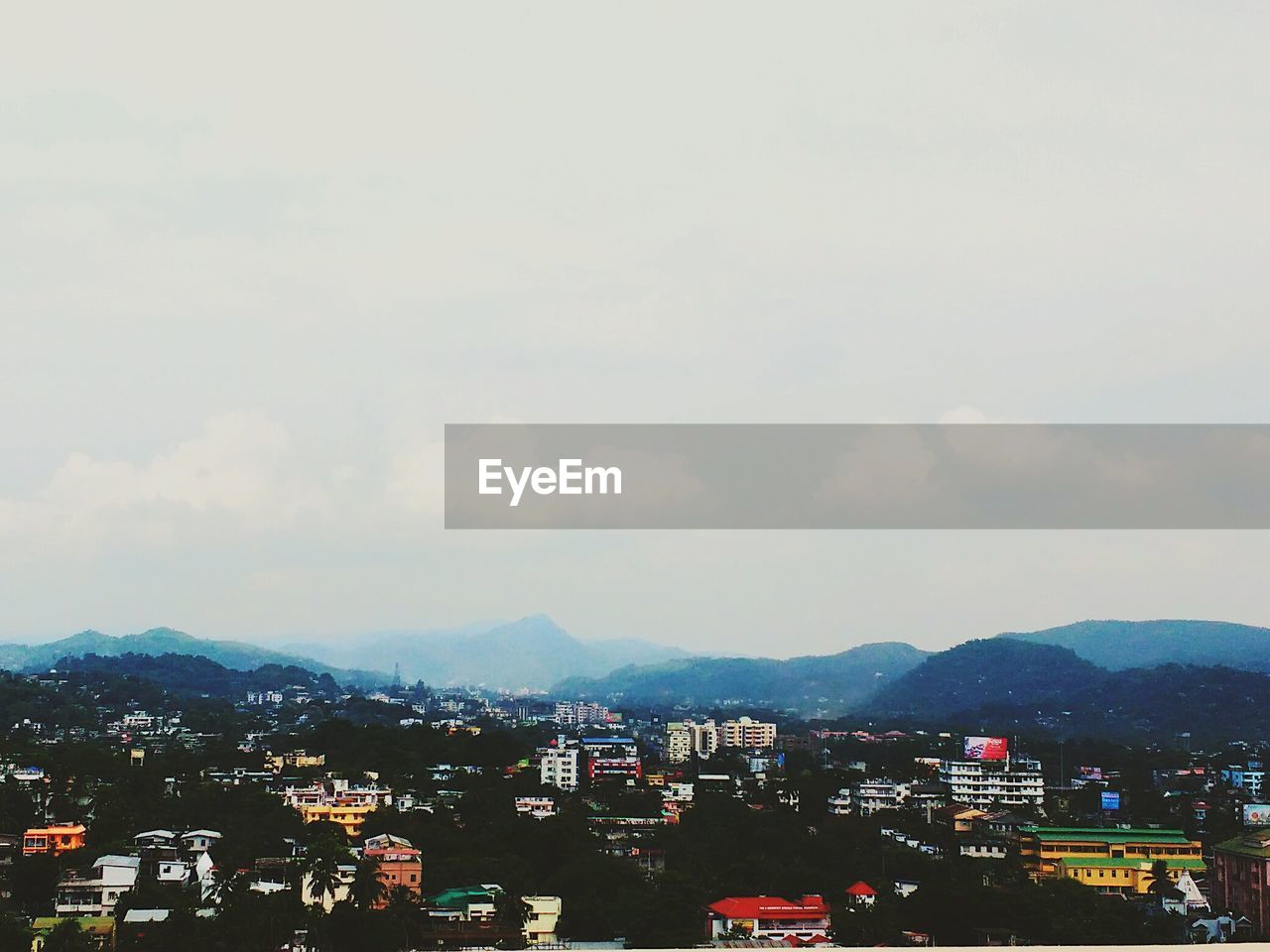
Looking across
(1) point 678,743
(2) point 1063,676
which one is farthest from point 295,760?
(2) point 1063,676

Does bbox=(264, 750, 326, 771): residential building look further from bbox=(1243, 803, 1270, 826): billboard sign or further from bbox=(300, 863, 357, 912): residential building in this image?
bbox=(1243, 803, 1270, 826): billboard sign

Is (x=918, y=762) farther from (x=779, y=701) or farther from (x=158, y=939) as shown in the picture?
(x=779, y=701)

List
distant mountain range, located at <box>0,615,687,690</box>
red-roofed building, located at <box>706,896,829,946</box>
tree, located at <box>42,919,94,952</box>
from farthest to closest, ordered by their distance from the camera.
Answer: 1. distant mountain range, located at <box>0,615,687,690</box>
2. red-roofed building, located at <box>706,896,829,946</box>
3. tree, located at <box>42,919,94,952</box>

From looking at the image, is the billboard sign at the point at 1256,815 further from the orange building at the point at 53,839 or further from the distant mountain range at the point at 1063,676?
the orange building at the point at 53,839

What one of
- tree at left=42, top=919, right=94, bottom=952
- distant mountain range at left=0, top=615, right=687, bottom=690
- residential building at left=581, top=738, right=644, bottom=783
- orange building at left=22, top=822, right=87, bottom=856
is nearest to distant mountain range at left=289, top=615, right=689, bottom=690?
distant mountain range at left=0, top=615, right=687, bottom=690

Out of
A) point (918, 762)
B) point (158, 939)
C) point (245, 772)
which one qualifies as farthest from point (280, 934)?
point (918, 762)

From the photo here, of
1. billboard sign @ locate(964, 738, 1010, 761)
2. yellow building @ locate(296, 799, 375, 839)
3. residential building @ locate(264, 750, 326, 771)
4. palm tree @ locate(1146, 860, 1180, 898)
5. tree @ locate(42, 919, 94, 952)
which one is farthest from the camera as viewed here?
billboard sign @ locate(964, 738, 1010, 761)
